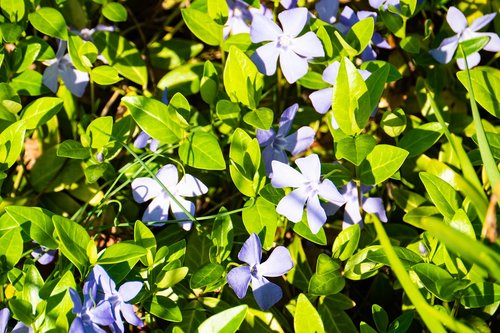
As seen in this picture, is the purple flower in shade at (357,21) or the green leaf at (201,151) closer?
the green leaf at (201,151)

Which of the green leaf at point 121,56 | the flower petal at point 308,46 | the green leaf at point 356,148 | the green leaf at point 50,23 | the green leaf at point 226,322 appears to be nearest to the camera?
the green leaf at point 226,322

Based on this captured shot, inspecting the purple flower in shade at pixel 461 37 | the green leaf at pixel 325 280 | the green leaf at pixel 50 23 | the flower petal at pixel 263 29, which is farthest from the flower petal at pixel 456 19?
the green leaf at pixel 50 23

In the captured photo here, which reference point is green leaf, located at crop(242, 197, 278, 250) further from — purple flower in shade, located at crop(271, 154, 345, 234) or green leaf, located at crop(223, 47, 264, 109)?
green leaf, located at crop(223, 47, 264, 109)

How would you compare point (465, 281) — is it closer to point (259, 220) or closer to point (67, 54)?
point (259, 220)

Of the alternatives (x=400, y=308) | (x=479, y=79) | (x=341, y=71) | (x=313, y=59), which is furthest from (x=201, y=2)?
(x=400, y=308)

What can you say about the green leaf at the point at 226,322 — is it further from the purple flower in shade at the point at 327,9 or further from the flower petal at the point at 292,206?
the purple flower in shade at the point at 327,9

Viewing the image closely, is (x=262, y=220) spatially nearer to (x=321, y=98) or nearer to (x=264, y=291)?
(x=264, y=291)

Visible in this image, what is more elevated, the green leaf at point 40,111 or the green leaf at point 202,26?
the green leaf at point 202,26
